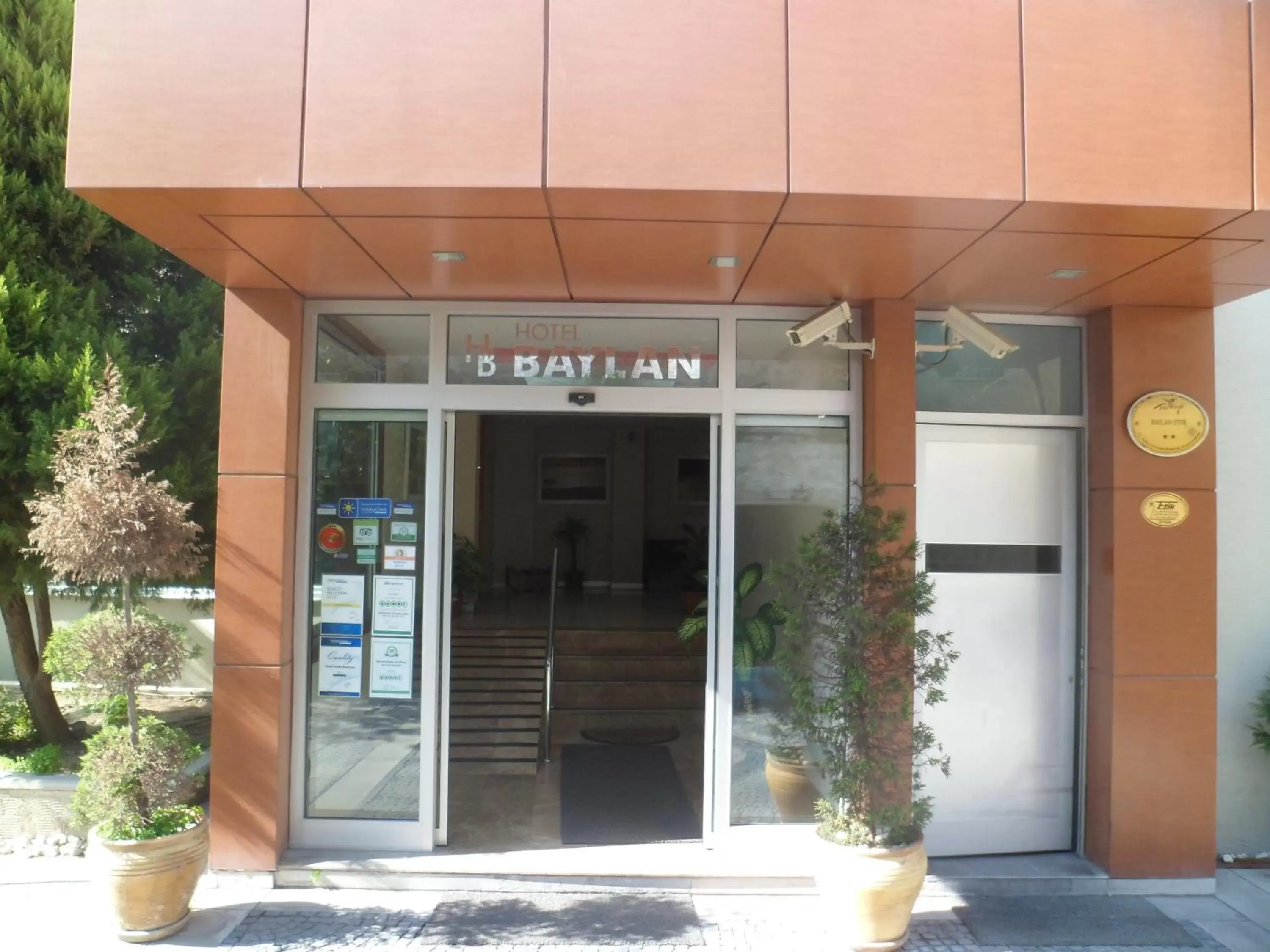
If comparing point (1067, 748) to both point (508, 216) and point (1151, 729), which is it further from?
point (508, 216)

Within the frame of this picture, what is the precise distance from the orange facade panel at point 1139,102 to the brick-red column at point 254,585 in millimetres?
3691

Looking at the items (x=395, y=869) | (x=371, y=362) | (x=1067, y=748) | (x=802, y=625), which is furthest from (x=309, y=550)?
(x=1067, y=748)

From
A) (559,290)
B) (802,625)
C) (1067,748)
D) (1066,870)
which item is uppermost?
(559,290)

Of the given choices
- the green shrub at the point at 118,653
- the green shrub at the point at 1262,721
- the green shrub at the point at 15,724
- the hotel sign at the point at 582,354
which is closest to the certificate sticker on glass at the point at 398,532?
the hotel sign at the point at 582,354

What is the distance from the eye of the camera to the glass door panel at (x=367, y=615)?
16.6ft

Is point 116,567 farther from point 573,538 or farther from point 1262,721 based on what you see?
point 573,538

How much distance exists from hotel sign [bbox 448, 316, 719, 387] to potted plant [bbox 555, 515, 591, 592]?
916 centimetres

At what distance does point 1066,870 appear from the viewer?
5.00 meters

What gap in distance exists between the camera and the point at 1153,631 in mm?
4977

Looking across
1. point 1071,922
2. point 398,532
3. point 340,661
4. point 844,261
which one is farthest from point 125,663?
point 1071,922

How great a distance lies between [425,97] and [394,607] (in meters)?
2.65

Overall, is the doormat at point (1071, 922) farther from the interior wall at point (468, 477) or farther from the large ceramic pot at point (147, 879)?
the interior wall at point (468, 477)

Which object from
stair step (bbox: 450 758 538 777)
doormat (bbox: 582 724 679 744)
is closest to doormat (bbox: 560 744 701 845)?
doormat (bbox: 582 724 679 744)

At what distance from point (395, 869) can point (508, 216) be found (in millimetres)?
3285
